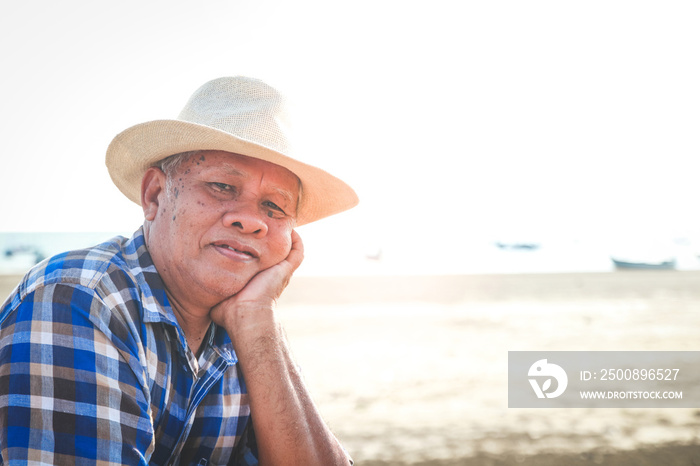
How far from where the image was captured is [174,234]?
84.7 inches

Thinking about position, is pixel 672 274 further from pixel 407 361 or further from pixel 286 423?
pixel 286 423

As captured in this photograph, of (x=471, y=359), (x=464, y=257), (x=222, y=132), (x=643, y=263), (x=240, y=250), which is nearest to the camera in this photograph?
(x=222, y=132)

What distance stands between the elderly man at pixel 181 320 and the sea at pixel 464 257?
Result: 2741cm

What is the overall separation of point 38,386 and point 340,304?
15.1 m

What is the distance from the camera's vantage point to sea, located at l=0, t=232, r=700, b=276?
33.8 m

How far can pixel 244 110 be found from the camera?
2.32m

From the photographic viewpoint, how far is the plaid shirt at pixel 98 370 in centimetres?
146

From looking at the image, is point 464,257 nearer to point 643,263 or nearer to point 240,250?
point 643,263

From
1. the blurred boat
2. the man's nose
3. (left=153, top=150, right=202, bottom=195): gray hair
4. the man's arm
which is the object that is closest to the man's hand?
the man's arm

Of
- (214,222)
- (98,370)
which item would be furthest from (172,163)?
(98,370)

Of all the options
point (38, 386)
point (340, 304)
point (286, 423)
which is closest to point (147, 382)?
point (38, 386)

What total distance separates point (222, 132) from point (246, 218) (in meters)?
0.37

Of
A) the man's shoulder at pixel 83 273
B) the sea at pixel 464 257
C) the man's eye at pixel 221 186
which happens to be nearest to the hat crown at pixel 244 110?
the man's eye at pixel 221 186

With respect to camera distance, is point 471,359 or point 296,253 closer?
point 296,253
